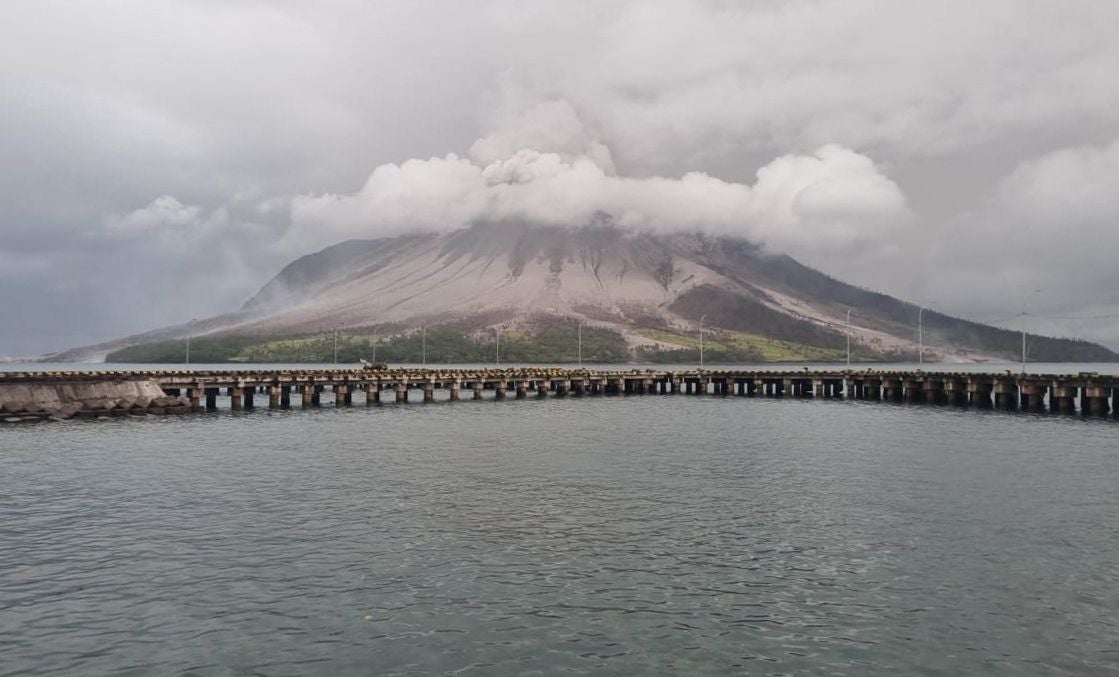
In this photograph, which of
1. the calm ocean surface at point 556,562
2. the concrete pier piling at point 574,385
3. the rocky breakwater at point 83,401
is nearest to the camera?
the calm ocean surface at point 556,562

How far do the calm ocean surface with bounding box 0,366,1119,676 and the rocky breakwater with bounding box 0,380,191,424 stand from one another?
85.0 ft

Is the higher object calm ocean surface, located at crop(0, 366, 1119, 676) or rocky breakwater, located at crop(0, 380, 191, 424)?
rocky breakwater, located at crop(0, 380, 191, 424)

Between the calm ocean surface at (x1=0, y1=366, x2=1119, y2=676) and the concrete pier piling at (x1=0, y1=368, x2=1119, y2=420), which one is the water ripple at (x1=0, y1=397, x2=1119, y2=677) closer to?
the calm ocean surface at (x1=0, y1=366, x2=1119, y2=676)

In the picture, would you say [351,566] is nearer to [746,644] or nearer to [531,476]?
[746,644]

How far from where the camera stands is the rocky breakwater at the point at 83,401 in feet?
249

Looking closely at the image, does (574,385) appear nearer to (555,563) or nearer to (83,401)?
(83,401)

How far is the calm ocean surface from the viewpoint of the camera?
18.7 m

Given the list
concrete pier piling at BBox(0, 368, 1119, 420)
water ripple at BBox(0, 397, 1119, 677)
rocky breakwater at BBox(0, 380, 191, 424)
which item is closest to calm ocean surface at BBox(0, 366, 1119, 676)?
water ripple at BBox(0, 397, 1119, 677)

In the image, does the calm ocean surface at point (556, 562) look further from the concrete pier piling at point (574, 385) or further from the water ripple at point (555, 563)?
the concrete pier piling at point (574, 385)

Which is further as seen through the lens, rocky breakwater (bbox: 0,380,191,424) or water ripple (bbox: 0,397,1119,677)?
rocky breakwater (bbox: 0,380,191,424)

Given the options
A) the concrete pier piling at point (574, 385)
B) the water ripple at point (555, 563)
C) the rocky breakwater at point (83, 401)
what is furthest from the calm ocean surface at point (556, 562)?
the concrete pier piling at point (574, 385)

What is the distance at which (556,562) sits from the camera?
2614 centimetres

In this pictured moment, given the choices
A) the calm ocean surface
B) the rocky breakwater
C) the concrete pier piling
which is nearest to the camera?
the calm ocean surface

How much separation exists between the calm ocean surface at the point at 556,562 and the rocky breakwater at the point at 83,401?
85.0ft
